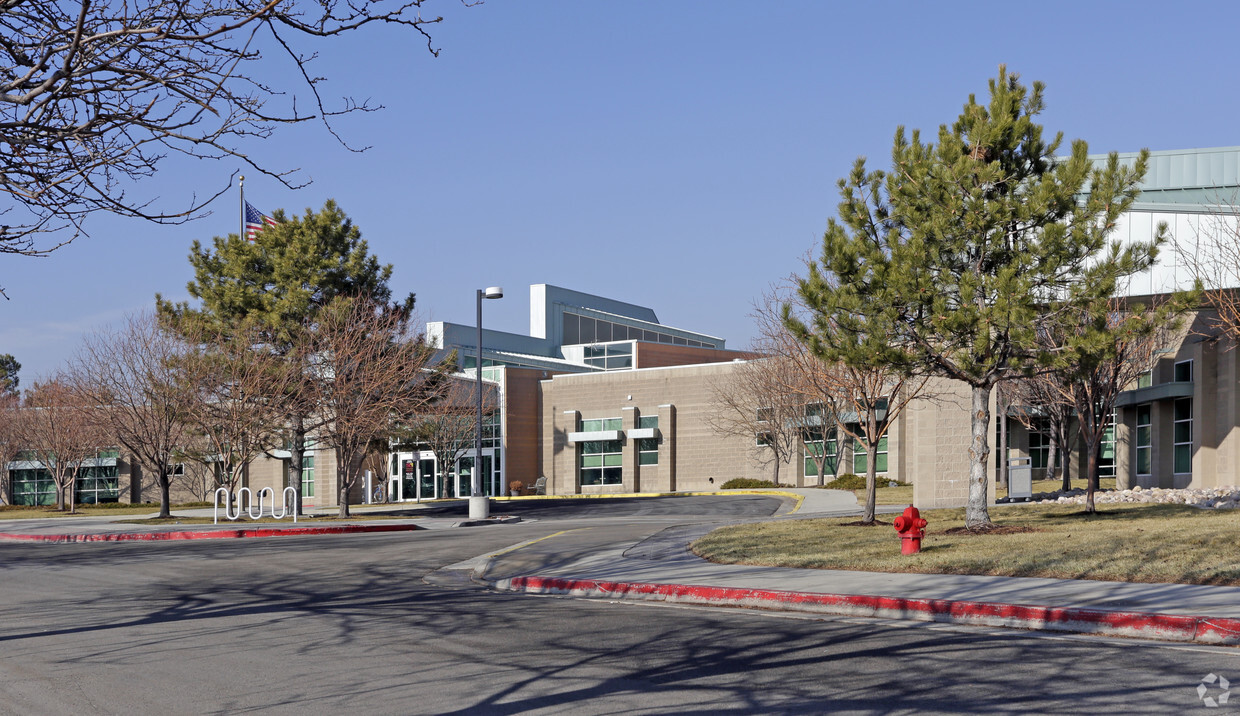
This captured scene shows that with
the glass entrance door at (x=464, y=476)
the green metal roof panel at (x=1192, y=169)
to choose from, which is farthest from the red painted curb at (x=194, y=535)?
the glass entrance door at (x=464, y=476)

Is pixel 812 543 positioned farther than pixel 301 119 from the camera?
Yes

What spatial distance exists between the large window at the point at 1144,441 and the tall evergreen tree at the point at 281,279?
A: 90.5 ft

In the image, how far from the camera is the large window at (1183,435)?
120ft

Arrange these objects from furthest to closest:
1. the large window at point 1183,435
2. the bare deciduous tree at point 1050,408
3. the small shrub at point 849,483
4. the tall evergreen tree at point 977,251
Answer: the small shrub at point 849,483 < the large window at point 1183,435 < the bare deciduous tree at point 1050,408 < the tall evergreen tree at point 977,251

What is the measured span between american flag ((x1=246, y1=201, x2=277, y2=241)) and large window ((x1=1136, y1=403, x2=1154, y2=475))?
Result: 33017mm

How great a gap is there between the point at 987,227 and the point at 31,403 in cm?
5110

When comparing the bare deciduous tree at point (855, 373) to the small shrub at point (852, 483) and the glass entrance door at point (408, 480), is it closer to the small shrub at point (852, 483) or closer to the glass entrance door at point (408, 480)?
the small shrub at point (852, 483)

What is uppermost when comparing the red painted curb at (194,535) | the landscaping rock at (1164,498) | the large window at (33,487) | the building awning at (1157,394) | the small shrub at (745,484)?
the building awning at (1157,394)

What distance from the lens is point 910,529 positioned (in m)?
15.9

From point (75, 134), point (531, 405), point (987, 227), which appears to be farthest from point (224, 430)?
point (531, 405)

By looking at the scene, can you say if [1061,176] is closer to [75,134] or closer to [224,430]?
[75,134]

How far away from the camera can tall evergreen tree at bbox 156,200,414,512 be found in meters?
40.2

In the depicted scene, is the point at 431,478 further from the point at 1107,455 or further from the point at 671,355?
the point at 1107,455

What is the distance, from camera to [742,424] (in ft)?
181
